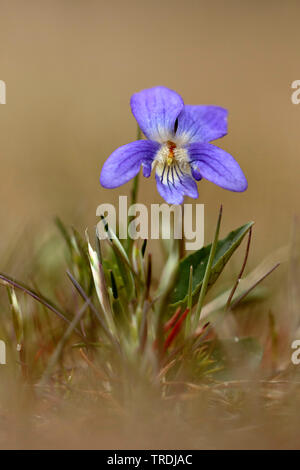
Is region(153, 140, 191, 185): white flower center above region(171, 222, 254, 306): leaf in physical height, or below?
above

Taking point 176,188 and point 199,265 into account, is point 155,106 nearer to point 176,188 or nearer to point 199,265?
point 176,188

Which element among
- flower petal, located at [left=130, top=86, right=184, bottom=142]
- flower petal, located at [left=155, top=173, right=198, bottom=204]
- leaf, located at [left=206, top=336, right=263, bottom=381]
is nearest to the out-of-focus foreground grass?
leaf, located at [left=206, top=336, right=263, bottom=381]

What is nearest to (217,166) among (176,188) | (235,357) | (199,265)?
(176,188)

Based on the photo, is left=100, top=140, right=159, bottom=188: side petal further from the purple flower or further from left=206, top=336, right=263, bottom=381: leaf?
left=206, top=336, right=263, bottom=381: leaf

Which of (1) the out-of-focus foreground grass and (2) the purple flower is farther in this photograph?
(2) the purple flower

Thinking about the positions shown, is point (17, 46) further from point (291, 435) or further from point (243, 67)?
point (291, 435)

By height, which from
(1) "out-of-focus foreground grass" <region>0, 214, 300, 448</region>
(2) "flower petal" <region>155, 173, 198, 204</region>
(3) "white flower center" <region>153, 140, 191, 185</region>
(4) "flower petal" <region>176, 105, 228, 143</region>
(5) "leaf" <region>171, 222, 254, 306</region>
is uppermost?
(4) "flower petal" <region>176, 105, 228, 143</region>

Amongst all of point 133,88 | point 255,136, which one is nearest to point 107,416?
point 255,136
